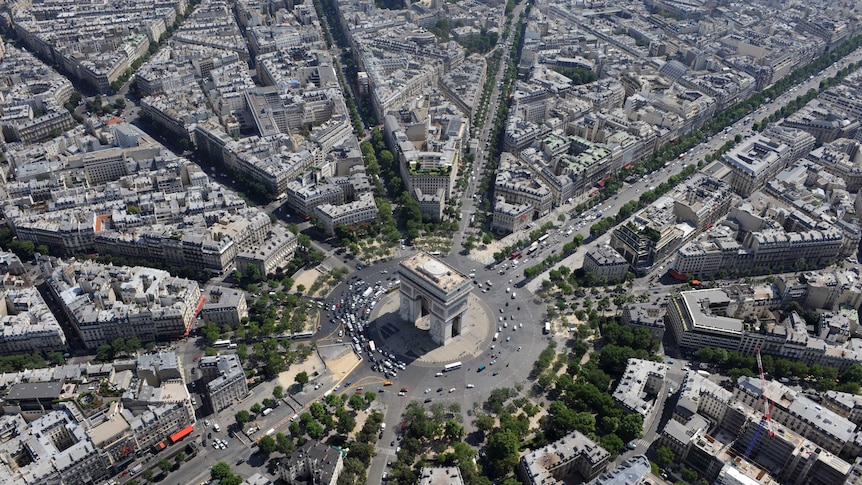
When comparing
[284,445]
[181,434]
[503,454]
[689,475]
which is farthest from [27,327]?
[689,475]

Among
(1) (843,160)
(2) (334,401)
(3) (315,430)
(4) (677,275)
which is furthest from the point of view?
(1) (843,160)

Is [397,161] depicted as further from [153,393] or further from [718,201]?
[153,393]

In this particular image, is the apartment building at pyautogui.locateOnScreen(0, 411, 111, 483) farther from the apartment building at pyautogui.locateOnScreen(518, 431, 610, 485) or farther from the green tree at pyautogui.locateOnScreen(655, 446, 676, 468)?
the green tree at pyautogui.locateOnScreen(655, 446, 676, 468)

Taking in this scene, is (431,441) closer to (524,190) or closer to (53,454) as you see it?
(53,454)

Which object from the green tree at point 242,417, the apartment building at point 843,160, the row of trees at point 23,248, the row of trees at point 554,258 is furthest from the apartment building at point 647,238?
the row of trees at point 23,248

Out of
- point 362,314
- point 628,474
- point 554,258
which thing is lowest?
point 628,474

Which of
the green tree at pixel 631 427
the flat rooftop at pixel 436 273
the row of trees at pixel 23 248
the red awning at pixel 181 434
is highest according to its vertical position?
the row of trees at pixel 23 248

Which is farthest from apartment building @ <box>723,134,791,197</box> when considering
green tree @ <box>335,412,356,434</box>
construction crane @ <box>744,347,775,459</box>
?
green tree @ <box>335,412,356,434</box>

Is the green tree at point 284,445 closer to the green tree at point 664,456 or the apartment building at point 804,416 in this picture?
the green tree at point 664,456
